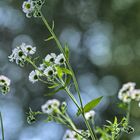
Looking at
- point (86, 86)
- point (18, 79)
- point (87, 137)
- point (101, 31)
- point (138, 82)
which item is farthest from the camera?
A: point (101, 31)

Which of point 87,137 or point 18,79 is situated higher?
point 18,79

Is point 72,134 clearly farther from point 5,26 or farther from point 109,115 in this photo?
point 5,26

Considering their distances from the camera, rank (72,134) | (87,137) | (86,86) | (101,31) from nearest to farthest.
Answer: (87,137) < (72,134) < (86,86) < (101,31)

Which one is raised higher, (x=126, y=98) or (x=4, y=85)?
(x=4, y=85)

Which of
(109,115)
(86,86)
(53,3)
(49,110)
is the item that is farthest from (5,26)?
(49,110)

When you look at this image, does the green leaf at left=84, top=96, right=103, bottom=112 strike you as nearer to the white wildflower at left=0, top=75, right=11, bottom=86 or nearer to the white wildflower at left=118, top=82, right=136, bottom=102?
the white wildflower at left=118, top=82, right=136, bottom=102

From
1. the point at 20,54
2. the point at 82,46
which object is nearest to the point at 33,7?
the point at 20,54

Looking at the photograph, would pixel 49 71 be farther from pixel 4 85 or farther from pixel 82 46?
pixel 82 46

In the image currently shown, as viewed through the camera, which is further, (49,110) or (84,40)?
(84,40)
